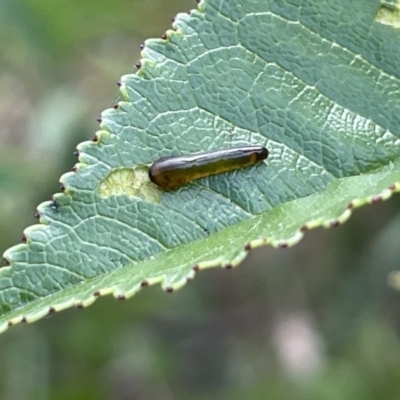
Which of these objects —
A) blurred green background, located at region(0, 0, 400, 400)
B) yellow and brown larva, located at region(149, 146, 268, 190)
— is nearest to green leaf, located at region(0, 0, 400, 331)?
yellow and brown larva, located at region(149, 146, 268, 190)

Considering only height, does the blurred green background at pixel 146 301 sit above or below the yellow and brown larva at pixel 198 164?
above

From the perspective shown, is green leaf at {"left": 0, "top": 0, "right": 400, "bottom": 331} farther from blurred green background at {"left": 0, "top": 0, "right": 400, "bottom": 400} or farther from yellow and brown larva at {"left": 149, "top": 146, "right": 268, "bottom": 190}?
blurred green background at {"left": 0, "top": 0, "right": 400, "bottom": 400}

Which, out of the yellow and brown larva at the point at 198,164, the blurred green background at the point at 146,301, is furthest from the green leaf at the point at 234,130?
the blurred green background at the point at 146,301

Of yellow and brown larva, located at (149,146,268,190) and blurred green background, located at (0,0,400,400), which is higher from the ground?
blurred green background, located at (0,0,400,400)

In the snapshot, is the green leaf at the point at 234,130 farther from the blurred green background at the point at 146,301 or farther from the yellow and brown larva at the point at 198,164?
the blurred green background at the point at 146,301

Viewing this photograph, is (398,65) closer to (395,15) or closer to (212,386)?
(395,15)

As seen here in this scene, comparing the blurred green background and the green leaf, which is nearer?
the green leaf
